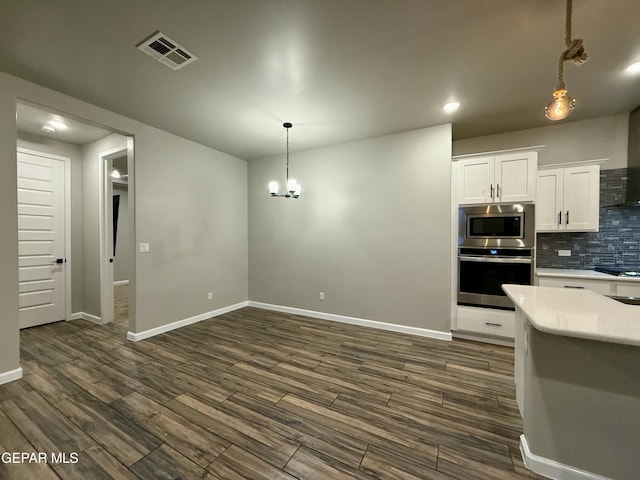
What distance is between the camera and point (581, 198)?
3104 mm

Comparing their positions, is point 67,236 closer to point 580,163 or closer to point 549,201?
point 549,201

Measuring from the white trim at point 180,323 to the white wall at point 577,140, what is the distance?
5.16 meters

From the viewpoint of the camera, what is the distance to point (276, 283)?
4809 millimetres

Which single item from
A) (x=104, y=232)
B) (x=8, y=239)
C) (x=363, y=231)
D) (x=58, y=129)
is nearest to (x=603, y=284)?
(x=363, y=231)

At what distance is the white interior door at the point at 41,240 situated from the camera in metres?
3.76

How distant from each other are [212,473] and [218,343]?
196 cm

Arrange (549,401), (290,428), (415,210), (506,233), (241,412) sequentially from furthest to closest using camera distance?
(415,210), (506,233), (241,412), (290,428), (549,401)

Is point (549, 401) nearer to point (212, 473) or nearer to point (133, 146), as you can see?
point (212, 473)

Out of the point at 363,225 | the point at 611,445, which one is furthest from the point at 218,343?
the point at 611,445

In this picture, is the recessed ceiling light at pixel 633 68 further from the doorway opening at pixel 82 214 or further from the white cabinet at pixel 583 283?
the doorway opening at pixel 82 214

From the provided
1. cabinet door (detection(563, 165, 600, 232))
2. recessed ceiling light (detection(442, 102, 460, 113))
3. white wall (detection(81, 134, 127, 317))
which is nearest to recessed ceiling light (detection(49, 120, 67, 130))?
white wall (detection(81, 134, 127, 317))

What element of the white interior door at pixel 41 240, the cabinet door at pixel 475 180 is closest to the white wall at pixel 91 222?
the white interior door at pixel 41 240

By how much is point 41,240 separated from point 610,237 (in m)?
8.18

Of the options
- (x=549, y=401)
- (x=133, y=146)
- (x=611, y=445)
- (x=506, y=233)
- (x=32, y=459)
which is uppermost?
(x=133, y=146)
